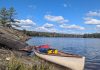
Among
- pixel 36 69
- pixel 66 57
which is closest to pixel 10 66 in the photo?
pixel 36 69

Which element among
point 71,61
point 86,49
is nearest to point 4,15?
point 86,49

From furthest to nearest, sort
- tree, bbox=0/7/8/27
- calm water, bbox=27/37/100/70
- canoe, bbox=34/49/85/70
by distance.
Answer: tree, bbox=0/7/8/27 → calm water, bbox=27/37/100/70 → canoe, bbox=34/49/85/70

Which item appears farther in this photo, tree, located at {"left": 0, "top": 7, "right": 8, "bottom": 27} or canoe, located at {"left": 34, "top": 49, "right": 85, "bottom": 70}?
tree, located at {"left": 0, "top": 7, "right": 8, "bottom": 27}

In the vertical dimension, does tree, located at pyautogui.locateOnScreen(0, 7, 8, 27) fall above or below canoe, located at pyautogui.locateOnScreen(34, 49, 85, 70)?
above

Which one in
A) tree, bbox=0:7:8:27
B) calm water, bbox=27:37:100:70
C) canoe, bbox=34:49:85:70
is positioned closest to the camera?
canoe, bbox=34:49:85:70

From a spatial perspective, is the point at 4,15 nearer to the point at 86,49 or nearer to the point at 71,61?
the point at 86,49

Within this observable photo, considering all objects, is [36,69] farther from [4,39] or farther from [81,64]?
[4,39]

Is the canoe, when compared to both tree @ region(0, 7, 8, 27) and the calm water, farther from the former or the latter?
tree @ region(0, 7, 8, 27)

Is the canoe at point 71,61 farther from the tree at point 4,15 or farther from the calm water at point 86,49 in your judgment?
the tree at point 4,15

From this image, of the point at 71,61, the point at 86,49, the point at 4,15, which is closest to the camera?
the point at 71,61

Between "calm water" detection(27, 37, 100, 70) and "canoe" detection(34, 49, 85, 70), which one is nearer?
"canoe" detection(34, 49, 85, 70)

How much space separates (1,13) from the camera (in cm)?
9438

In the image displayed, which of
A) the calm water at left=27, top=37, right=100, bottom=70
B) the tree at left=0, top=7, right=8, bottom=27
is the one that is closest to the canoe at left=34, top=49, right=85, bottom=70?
the calm water at left=27, top=37, right=100, bottom=70

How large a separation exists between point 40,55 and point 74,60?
447 cm
